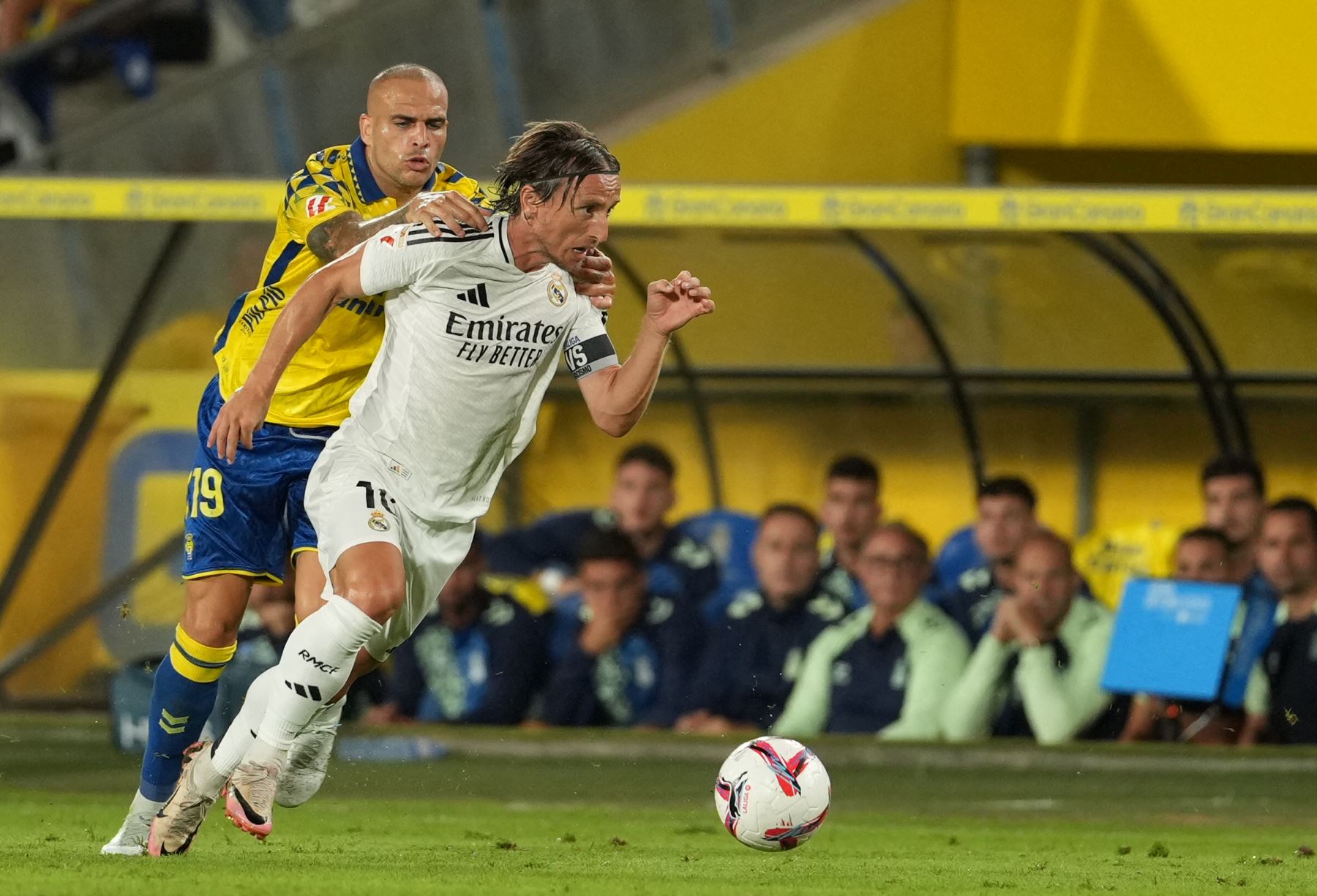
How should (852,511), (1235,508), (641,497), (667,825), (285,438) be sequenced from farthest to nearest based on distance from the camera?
1. (641,497)
2. (852,511)
3. (1235,508)
4. (667,825)
5. (285,438)

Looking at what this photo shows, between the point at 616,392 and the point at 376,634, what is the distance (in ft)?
2.45

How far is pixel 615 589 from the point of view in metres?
8.81

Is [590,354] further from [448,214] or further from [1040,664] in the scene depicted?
[1040,664]

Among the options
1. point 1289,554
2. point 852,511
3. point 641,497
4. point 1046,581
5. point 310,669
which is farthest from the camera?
point 641,497

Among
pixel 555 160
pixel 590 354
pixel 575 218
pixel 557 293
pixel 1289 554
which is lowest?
pixel 1289 554

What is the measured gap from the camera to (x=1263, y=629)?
27.2 ft

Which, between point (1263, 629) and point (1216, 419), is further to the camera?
point (1216, 419)

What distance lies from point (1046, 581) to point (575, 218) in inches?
160

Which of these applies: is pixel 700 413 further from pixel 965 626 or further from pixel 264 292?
pixel 264 292

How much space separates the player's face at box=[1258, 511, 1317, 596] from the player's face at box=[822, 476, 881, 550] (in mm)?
1588

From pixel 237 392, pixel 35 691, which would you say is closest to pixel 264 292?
pixel 237 392

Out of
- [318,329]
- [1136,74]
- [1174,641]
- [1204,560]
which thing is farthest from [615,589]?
[1136,74]

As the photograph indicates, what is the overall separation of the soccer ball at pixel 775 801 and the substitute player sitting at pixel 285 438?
0.95 m

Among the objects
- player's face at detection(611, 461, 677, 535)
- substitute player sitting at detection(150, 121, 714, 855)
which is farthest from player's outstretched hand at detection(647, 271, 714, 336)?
player's face at detection(611, 461, 677, 535)
